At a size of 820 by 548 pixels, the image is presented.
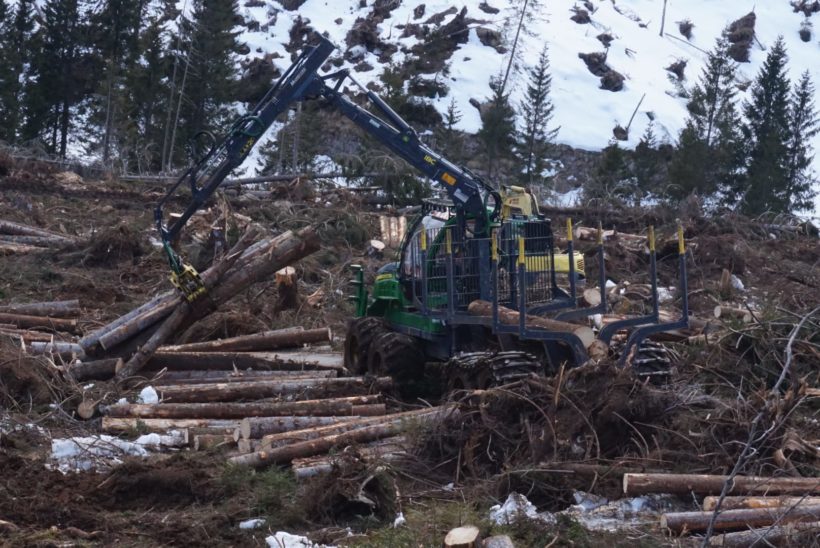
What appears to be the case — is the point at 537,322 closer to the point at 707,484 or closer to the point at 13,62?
the point at 707,484

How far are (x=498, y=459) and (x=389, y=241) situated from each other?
46.6 ft

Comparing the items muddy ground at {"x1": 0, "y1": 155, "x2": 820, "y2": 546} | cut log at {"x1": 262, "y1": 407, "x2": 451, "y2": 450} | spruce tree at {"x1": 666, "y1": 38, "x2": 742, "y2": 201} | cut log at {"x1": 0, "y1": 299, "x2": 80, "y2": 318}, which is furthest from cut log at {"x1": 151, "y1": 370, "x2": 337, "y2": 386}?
spruce tree at {"x1": 666, "y1": 38, "x2": 742, "y2": 201}

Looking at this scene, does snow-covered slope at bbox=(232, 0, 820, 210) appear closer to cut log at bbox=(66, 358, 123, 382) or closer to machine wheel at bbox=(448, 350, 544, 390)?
cut log at bbox=(66, 358, 123, 382)

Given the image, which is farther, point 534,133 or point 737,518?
point 534,133

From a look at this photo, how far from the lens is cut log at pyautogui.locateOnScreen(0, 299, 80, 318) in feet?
51.2

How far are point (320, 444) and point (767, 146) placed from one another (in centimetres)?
3260

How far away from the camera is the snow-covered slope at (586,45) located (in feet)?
183

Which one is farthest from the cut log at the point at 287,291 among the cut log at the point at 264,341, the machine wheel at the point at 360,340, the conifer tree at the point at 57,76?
the conifer tree at the point at 57,76

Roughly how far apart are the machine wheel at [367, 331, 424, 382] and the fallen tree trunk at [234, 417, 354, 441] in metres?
2.21

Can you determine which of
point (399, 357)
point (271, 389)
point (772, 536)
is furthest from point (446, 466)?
point (399, 357)

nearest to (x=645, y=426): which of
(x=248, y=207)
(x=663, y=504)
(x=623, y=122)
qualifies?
(x=663, y=504)

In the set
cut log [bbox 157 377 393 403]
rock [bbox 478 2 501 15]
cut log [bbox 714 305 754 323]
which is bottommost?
cut log [bbox 157 377 393 403]

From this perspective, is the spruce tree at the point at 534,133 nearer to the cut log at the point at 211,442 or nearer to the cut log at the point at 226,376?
the cut log at the point at 226,376

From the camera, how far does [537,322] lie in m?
10.2
